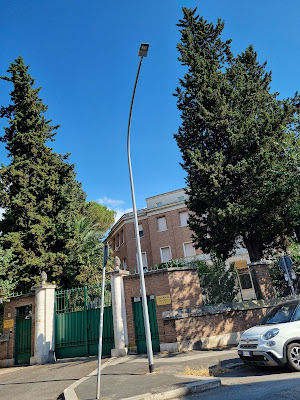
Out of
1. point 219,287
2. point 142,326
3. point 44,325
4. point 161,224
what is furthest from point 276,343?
point 161,224

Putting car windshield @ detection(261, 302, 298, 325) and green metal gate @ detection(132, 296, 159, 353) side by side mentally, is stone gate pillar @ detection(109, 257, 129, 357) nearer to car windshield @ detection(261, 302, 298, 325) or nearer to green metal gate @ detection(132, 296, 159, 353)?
green metal gate @ detection(132, 296, 159, 353)

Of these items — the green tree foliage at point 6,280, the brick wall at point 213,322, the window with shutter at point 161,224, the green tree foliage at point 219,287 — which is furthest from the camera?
the window with shutter at point 161,224

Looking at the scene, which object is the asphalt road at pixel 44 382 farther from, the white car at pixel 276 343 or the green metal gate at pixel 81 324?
the white car at pixel 276 343

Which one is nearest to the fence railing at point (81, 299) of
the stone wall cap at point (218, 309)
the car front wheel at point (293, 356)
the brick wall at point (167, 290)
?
the brick wall at point (167, 290)

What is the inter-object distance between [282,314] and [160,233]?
85.7ft

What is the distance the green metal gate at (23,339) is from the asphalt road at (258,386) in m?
10.0

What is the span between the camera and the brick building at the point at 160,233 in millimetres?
32156

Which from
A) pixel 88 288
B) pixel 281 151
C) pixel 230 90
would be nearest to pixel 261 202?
pixel 281 151

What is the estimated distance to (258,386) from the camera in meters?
5.51

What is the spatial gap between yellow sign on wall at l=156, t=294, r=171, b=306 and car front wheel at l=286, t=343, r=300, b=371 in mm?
5666

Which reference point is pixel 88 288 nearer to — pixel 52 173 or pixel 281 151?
pixel 52 173

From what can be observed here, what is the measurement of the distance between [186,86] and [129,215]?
21.0 meters

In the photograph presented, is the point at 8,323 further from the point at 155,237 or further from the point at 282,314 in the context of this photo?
the point at 155,237

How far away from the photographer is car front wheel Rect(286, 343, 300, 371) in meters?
6.37
